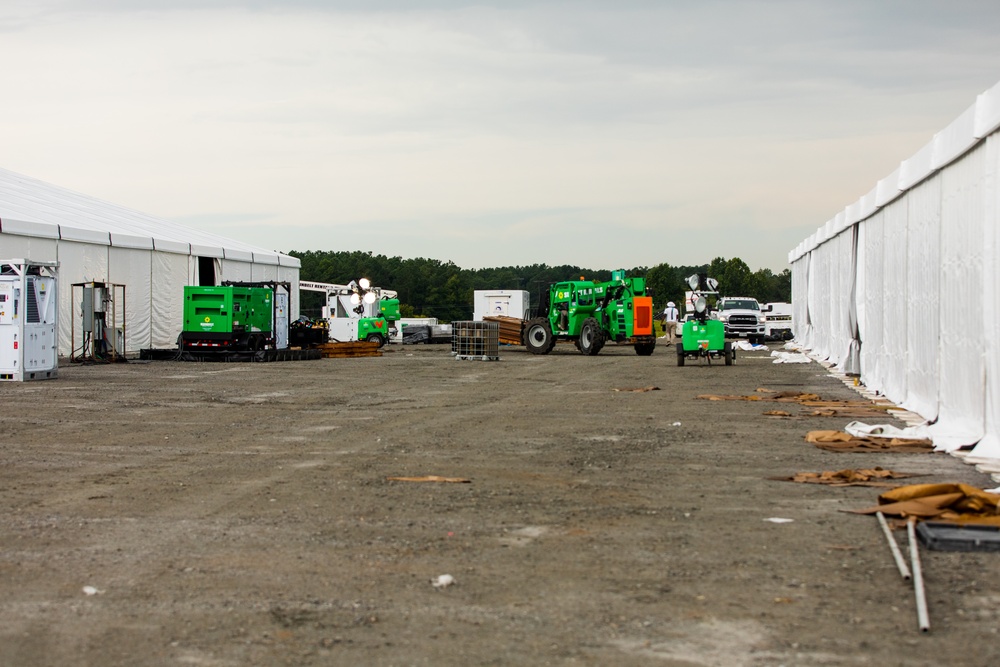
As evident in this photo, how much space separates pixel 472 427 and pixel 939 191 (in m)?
7.14

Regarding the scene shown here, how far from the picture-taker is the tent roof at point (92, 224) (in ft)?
111

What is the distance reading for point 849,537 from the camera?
7375 mm

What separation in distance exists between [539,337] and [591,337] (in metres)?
2.83

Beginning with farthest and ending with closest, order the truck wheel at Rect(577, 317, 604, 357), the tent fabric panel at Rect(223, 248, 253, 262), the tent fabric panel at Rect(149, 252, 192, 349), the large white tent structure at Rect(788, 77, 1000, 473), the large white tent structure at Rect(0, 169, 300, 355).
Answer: the tent fabric panel at Rect(223, 248, 253, 262)
the tent fabric panel at Rect(149, 252, 192, 349)
the truck wheel at Rect(577, 317, 604, 357)
the large white tent structure at Rect(0, 169, 300, 355)
the large white tent structure at Rect(788, 77, 1000, 473)

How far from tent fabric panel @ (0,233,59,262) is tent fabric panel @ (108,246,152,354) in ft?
10.2

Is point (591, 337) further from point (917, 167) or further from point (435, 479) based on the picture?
point (435, 479)

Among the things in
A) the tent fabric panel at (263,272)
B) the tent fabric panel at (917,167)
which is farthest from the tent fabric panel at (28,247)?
the tent fabric panel at (917,167)

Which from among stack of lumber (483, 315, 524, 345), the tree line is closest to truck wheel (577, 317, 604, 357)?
stack of lumber (483, 315, 524, 345)

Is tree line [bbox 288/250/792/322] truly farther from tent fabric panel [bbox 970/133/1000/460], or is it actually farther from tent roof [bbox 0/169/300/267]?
tent fabric panel [bbox 970/133/1000/460]

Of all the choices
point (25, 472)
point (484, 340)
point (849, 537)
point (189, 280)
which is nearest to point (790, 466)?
point (849, 537)

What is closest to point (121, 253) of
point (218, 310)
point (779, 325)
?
point (218, 310)

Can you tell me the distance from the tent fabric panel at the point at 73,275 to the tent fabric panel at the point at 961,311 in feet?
86.7

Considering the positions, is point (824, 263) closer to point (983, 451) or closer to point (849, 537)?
point (983, 451)

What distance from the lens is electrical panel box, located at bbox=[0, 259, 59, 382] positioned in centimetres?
2391
